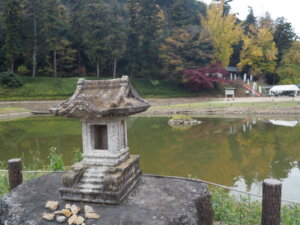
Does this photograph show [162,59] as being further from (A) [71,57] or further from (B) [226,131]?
(B) [226,131]

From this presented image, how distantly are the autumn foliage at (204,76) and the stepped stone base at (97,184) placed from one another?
2926 cm

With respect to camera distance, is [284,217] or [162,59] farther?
[162,59]

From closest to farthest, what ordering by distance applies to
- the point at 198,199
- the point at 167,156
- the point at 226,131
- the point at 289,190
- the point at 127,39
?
the point at 198,199, the point at 289,190, the point at 167,156, the point at 226,131, the point at 127,39

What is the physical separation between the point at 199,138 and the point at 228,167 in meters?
5.37

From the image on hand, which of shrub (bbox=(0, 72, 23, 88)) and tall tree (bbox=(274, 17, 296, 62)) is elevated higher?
tall tree (bbox=(274, 17, 296, 62))

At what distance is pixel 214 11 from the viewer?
3866 centimetres

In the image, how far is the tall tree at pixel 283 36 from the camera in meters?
40.5

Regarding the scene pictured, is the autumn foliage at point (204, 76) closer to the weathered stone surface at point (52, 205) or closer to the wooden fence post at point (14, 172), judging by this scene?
the wooden fence post at point (14, 172)

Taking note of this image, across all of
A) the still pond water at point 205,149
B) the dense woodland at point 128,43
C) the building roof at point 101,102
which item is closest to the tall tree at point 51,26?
the dense woodland at point 128,43

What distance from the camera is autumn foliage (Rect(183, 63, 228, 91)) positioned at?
32906mm

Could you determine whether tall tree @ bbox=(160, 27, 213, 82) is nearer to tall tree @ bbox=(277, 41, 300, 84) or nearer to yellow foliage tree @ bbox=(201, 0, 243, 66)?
yellow foliage tree @ bbox=(201, 0, 243, 66)

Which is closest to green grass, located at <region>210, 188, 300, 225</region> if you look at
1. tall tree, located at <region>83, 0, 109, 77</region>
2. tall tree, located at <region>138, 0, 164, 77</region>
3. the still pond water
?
the still pond water

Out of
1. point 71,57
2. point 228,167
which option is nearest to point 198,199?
point 228,167

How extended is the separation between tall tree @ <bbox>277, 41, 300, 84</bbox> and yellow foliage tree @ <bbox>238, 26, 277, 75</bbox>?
142 cm
